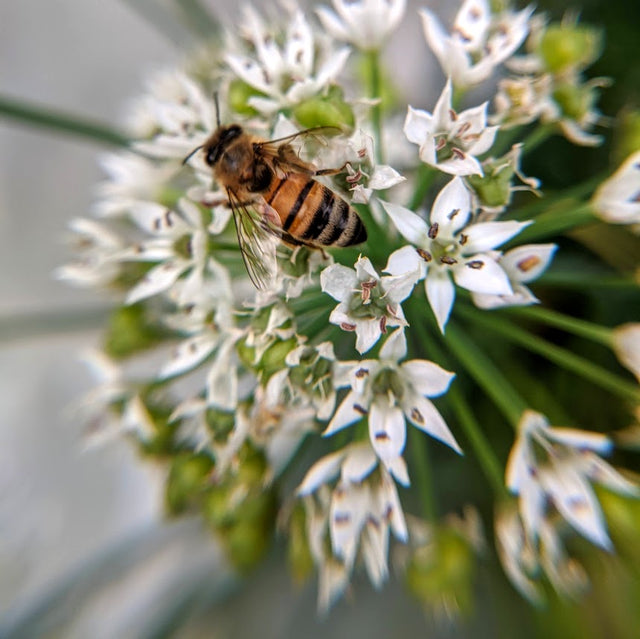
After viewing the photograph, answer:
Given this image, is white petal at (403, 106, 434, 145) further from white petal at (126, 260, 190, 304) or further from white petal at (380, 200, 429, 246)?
white petal at (126, 260, 190, 304)

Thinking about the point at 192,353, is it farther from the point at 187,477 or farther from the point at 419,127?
the point at 419,127

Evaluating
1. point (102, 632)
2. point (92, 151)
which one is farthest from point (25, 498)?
point (92, 151)

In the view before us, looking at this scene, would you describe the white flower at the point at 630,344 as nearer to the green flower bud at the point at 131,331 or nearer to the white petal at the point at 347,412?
the white petal at the point at 347,412

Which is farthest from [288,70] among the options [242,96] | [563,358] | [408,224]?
[563,358]

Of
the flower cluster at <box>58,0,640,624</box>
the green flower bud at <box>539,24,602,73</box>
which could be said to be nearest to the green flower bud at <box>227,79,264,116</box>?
the flower cluster at <box>58,0,640,624</box>

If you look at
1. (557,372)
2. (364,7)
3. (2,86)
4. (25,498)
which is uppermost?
(2,86)

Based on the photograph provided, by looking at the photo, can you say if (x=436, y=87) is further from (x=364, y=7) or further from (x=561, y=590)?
(x=561, y=590)

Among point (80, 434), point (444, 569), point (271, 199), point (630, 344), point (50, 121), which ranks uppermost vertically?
point (50, 121)
